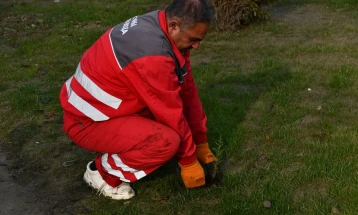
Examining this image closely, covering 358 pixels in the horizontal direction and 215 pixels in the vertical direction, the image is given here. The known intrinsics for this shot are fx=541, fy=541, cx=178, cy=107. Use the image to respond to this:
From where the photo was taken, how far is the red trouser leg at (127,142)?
11.3ft

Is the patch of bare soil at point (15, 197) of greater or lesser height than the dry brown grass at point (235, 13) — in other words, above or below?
above

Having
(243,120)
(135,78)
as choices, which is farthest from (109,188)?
(243,120)

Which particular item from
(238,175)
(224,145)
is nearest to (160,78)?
(238,175)

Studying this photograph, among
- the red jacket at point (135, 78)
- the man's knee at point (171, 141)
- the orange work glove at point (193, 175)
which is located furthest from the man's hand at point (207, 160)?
the man's knee at point (171, 141)

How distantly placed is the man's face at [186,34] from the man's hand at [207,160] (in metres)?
0.91

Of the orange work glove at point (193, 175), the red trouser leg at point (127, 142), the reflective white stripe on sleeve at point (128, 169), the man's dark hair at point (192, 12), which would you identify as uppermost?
the man's dark hair at point (192, 12)

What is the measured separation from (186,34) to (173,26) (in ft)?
0.32

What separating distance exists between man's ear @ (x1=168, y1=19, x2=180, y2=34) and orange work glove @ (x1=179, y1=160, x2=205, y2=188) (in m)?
0.90

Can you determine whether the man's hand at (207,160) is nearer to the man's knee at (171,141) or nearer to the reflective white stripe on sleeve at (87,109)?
the man's knee at (171,141)

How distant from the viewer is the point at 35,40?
8203 millimetres

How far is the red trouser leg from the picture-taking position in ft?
11.3

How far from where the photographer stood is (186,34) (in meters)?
3.31

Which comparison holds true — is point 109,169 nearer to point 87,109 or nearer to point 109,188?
point 109,188

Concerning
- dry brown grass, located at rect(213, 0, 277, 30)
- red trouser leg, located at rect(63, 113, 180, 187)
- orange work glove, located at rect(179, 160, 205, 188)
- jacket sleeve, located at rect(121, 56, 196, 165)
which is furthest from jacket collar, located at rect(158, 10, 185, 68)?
dry brown grass, located at rect(213, 0, 277, 30)
